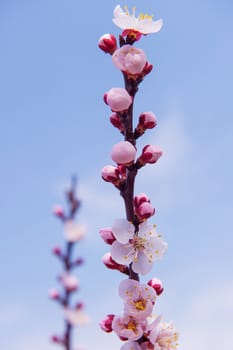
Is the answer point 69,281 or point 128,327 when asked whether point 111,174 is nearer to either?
point 128,327

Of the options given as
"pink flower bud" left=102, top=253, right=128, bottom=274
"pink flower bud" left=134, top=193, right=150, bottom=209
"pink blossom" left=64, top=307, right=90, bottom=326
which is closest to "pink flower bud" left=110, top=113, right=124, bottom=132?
"pink flower bud" left=134, top=193, right=150, bottom=209

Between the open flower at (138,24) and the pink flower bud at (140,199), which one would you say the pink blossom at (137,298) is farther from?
the open flower at (138,24)

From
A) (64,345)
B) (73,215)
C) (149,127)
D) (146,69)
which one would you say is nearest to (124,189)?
(149,127)

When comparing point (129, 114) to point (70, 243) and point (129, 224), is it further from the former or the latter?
point (70, 243)

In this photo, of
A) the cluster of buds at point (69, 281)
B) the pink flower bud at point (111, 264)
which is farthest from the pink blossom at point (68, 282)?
the pink flower bud at point (111, 264)

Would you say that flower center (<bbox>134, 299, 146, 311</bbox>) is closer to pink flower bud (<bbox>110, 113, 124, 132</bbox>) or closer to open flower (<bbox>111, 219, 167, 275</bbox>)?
open flower (<bbox>111, 219, 167, 275</bbox>)
